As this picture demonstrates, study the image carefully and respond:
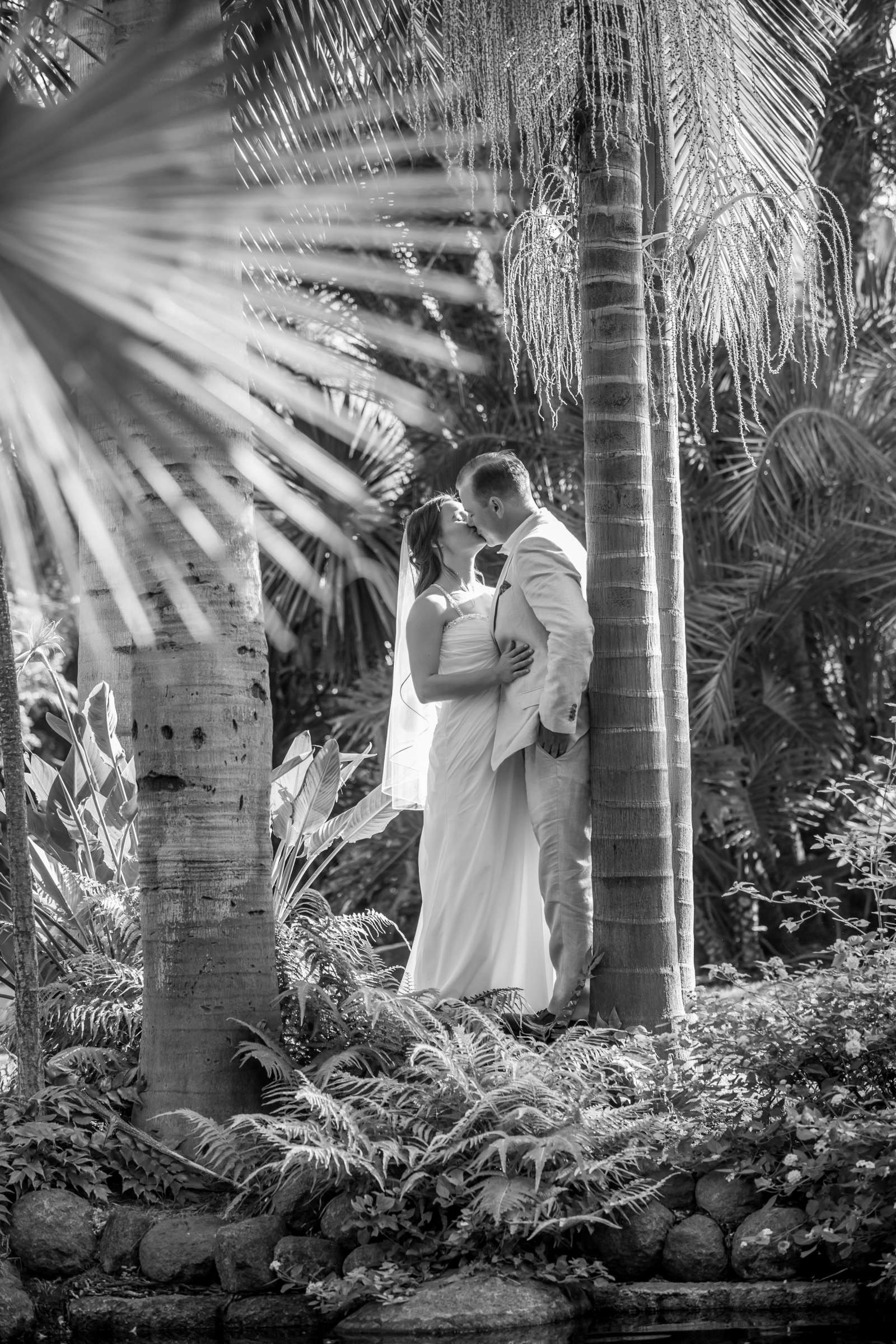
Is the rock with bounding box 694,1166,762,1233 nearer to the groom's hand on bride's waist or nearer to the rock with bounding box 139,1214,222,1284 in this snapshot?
the rock with bounding box 139,1214,222,1284

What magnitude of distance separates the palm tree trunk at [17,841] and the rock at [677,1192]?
67.4 inches

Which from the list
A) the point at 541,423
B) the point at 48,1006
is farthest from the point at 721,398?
the point at 48,1006

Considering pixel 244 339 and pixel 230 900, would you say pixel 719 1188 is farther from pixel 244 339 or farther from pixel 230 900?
pixel 244 339

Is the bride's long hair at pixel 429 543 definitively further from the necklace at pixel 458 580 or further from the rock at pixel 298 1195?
the rock at pixel 298 1195

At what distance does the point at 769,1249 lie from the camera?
10.1ft

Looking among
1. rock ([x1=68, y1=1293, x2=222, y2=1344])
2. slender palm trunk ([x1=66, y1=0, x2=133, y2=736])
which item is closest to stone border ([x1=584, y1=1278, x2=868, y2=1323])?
rock ([x1=68, y1=1293, x2=222, y2=1344])

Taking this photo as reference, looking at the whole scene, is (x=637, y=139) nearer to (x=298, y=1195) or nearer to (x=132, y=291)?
(x=298, y=1195)

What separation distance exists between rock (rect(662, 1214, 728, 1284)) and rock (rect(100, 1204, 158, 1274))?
1.29 meters

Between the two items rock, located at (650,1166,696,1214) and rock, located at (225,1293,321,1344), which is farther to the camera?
rock, located at (650,1166,696,1214)

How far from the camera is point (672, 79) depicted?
4.60 metres

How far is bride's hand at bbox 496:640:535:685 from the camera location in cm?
454

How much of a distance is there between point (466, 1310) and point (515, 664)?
217 centimetres

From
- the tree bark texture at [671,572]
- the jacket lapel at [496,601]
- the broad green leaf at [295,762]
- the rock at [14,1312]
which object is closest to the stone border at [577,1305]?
the rock at [14,1312]

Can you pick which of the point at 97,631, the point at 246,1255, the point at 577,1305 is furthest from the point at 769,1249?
the point at 97,631
